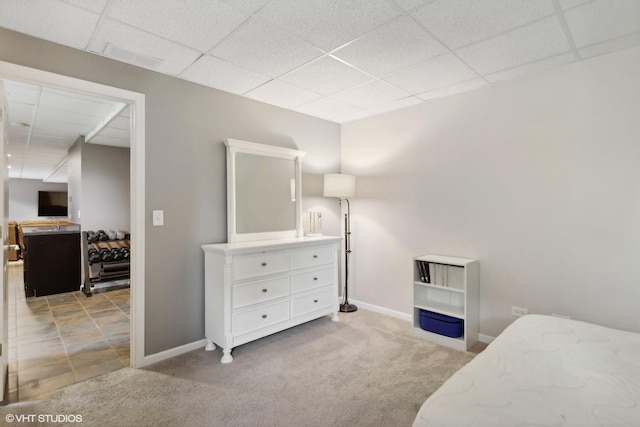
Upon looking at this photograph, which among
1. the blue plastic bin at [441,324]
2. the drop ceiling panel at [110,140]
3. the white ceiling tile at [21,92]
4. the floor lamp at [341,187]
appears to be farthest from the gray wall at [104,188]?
the blue plastic bin at [441,324]

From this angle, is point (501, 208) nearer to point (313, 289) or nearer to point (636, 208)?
point (636, 208)

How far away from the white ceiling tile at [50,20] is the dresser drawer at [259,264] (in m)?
1.87

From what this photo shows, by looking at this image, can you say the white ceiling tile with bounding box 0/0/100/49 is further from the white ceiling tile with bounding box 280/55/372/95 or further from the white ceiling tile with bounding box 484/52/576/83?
the white ceiling tile with bounding box 484/52/576/83

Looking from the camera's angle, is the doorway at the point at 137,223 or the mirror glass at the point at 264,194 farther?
the mirror glass at the point at 264,194

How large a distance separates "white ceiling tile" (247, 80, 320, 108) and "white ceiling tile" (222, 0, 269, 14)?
1028 millimetres

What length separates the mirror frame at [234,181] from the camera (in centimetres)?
304

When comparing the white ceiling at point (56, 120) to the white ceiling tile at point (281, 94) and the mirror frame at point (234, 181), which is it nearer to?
the mirror frame at point (234, 181)

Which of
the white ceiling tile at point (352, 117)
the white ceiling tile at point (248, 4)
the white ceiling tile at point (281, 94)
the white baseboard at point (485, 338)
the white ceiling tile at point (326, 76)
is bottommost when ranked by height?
the white baseboard at point (485, 338)

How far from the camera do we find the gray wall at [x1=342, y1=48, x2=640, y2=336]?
91.6 inches

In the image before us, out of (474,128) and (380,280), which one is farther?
(380,280)

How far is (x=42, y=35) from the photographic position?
2053 mm

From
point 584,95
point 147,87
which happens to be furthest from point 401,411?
point 147,87

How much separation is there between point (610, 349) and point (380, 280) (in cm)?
236

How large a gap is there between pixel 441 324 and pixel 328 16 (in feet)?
8.80
